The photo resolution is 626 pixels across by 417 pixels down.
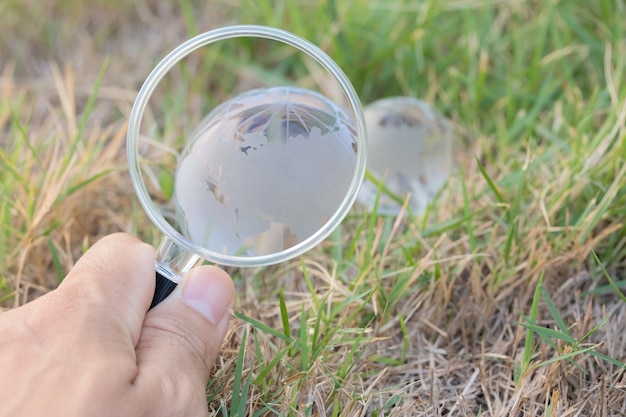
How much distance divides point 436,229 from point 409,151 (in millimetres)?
346

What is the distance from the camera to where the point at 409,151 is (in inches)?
75.7

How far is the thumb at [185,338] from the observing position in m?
1.12

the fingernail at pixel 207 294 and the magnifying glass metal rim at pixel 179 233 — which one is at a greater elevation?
the magnifying glass metal rim at pixel 179 233

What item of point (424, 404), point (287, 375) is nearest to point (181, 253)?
point (287, 375)

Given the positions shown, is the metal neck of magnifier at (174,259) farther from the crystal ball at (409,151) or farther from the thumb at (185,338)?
the crystal ball at (409,151)

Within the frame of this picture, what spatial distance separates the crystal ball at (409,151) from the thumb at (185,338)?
660mm

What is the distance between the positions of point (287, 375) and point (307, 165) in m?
0.42

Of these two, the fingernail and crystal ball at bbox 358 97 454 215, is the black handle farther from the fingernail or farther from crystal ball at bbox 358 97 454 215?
crystal ball at bbox 358 97 454 215

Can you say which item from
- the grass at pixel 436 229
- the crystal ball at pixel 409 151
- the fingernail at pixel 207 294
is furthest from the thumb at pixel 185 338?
the crystal ball at pixel 409 151

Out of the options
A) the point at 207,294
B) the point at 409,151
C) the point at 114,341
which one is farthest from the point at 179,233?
the point at 409,151

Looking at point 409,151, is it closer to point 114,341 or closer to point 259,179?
point 259,179

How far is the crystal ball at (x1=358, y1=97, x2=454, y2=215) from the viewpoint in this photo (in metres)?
1.88

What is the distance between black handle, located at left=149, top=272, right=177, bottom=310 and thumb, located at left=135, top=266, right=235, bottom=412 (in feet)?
0.06

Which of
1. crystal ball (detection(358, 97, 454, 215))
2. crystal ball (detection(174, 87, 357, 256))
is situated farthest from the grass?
crystal ball (detection(174, 87, 357, 256))
